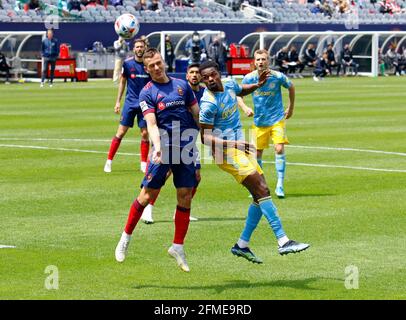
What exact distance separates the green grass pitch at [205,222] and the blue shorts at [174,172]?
94 centimetres

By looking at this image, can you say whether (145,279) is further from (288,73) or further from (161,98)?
(288,73)

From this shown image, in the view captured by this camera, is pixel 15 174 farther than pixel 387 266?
Answer: Yes

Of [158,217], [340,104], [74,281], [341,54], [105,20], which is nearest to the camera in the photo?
[74,281]

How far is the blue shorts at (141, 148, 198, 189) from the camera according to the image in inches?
443

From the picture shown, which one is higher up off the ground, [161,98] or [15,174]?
[161,98]

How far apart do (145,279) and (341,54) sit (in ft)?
167

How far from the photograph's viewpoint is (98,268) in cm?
1138

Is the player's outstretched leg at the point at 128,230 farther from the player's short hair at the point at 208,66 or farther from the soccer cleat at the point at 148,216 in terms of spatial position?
the soccer cleat at the point at 148,216

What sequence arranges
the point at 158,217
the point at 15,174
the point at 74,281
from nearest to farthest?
the point at 74,281 → the point at 158,217 → the point at 15,174

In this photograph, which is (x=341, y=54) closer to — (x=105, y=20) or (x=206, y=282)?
(x=105, y=20)

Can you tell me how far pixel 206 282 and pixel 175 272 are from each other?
2.01 feet

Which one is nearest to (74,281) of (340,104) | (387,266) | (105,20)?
(387,266)

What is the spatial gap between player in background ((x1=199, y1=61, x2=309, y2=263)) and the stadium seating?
43004 millimetres

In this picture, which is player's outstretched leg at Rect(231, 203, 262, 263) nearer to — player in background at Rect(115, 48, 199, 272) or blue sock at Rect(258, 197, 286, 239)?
blue sock at Rect(258, 197, 286, 239)
